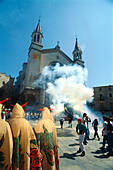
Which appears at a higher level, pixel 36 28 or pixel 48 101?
pixel 36 28

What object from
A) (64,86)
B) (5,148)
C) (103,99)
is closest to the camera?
(5,148)

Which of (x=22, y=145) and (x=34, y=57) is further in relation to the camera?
(x=34, y=57)

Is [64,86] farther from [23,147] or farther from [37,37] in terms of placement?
[23,147]

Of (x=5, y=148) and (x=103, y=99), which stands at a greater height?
(x=103, y=99)

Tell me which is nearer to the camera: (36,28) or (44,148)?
(44,148)

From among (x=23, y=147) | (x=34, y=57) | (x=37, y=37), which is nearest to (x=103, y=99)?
(x=34, y=57)

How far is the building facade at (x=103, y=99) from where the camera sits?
30.6 m

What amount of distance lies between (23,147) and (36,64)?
23.0 meters

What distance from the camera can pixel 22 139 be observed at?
135cm

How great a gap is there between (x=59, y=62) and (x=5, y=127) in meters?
27.6

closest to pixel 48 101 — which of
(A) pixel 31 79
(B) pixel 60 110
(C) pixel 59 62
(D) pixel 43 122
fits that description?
(B) pixel 60 110

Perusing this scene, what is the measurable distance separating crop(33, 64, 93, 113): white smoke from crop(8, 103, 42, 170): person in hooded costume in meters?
19.1

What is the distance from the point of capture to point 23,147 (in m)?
1.35

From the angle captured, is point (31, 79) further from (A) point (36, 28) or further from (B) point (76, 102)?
(A) point (36, 28)
